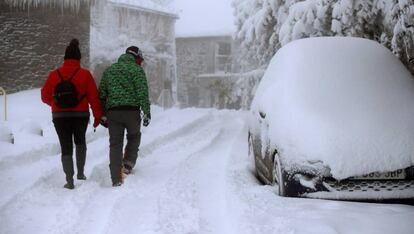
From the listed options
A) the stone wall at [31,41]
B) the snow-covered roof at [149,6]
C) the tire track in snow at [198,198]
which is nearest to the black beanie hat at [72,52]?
the tire track in snow at [198,198]

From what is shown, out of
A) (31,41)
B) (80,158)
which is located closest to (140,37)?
(31,41)

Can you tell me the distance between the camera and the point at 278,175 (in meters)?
5.78

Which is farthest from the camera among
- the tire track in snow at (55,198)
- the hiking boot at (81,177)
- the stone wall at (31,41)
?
the stone wall at (31,41)

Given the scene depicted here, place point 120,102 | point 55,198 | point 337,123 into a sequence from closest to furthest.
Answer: point 337,123 → point 55,198 → point 120,102

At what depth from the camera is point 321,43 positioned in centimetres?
711

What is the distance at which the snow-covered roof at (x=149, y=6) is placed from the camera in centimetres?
2875

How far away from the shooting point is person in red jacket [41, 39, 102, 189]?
21.1 feet

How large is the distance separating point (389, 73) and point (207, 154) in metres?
3.76

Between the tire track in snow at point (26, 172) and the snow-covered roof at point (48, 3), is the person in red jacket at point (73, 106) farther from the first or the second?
the snow-covered roof at point (48, 3)

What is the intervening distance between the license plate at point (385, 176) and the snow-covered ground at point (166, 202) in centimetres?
27

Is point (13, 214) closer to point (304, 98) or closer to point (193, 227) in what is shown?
point (193, 227)

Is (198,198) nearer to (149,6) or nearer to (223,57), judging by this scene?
(149,6)

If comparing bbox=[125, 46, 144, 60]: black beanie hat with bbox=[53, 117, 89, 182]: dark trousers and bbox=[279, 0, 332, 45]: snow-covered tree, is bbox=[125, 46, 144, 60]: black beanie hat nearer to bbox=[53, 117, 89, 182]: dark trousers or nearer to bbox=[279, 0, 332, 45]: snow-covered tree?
bbox=[53, 117, 89, 182]: dark trousers

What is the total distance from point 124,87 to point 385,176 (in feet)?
11.0
